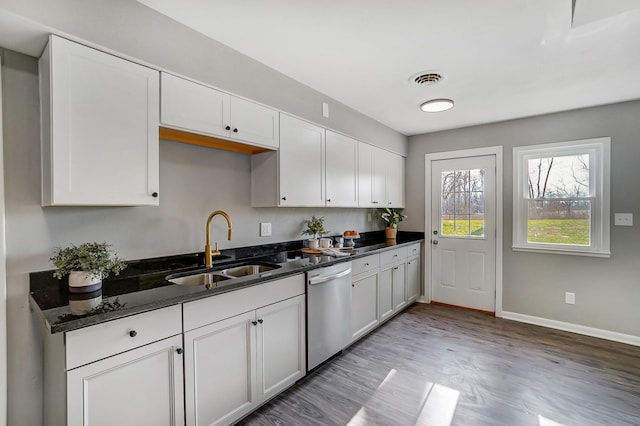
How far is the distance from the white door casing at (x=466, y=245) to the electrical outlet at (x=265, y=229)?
2.56 meters

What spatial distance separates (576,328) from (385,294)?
2.13m

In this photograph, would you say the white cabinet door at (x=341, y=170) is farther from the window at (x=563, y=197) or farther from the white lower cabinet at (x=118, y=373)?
the window at (x=563, y=197)

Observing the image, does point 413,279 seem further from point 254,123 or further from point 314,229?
point 254,123

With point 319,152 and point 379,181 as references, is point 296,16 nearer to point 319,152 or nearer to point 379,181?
point 319,152

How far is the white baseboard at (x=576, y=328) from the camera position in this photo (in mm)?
3061

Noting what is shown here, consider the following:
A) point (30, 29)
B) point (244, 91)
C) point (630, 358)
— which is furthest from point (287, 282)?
point (630, 358)

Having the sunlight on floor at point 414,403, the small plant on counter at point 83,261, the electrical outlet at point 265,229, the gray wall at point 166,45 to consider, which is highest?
the gray wall at point 166,45

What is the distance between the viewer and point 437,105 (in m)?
3.04

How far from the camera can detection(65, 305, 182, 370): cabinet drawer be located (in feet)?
3.85

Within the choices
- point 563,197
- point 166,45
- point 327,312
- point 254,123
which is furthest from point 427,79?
point 563,197

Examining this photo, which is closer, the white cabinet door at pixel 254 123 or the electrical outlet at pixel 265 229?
the white cabinet door at pixel 254 123

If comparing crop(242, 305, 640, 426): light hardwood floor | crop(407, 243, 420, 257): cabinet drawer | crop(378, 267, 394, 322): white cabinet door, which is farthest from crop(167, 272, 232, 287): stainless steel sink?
crop(407, 243, 420, 257): cabinet drawer

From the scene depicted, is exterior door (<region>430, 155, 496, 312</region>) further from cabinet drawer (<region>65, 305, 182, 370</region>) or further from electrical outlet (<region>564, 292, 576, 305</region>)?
cabinet drawer (<region>65, 305, 182, 370</region>)

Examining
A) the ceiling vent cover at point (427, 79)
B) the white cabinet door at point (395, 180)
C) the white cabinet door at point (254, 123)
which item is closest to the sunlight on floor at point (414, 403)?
the white cabinet door at point (254, 123)
